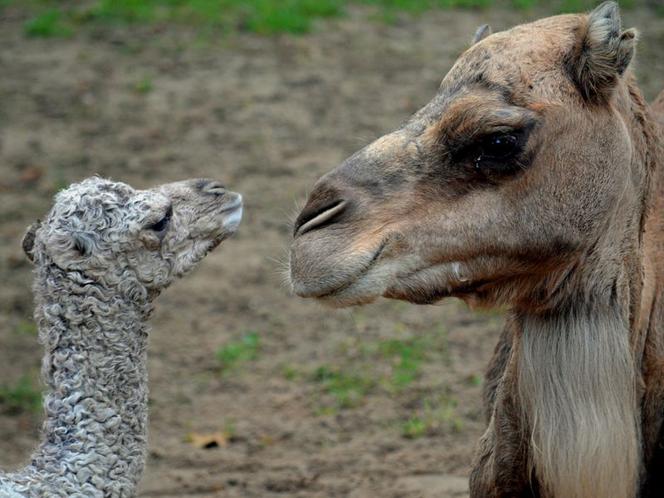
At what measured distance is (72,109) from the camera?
37.1 feet

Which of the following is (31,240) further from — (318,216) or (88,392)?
(318,216)

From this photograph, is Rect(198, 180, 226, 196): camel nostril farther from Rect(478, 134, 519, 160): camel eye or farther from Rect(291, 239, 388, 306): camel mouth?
Rect(478, 134, 519, 160): camel eye

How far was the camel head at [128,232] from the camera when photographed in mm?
4516

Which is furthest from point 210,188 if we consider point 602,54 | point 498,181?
point 602,54

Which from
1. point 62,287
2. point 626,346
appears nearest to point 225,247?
point 62,287

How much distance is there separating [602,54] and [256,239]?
513 cm

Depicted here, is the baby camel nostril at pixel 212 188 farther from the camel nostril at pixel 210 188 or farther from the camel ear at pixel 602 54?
the camel ear at pixel 602 54

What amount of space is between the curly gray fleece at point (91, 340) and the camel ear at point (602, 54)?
68.7 inches

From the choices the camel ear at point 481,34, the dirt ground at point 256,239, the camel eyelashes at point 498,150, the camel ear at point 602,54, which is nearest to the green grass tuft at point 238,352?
the dirt ground at point 256,239

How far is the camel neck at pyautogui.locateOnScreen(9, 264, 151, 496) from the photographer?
174 inches

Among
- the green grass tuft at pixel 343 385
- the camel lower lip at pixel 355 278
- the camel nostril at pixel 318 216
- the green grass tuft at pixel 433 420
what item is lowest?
the green grass tuft at pixel 433 420

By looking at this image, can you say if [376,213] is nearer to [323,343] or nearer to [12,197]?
[323,343]

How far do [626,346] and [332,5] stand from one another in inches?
369

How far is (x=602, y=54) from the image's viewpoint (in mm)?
4199
